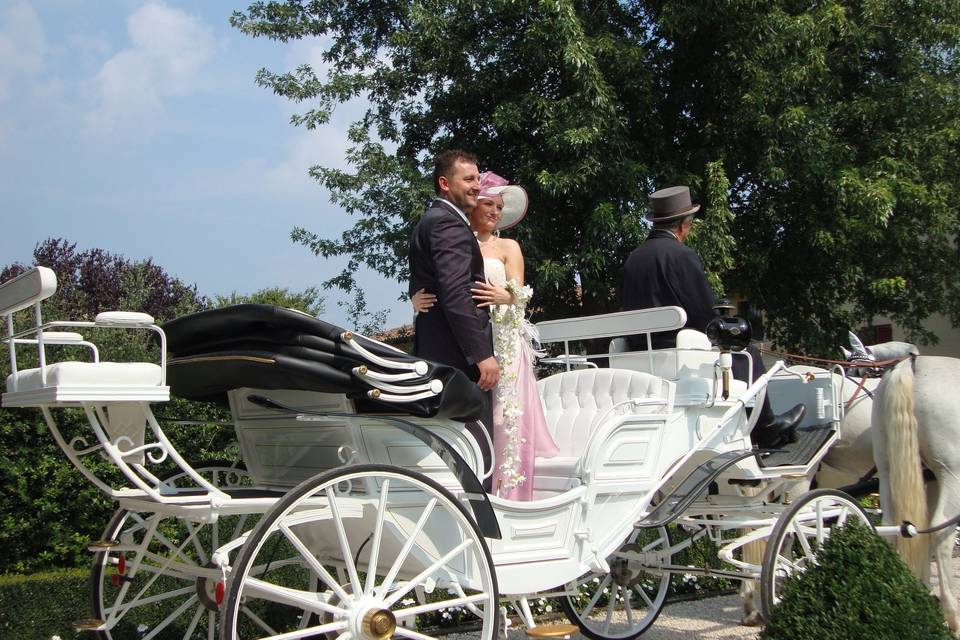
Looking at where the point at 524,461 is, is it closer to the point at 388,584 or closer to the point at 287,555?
the point at 388,584

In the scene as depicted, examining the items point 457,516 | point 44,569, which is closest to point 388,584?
point 457,516

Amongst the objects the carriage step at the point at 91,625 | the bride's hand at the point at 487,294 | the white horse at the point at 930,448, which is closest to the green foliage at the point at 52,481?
the carriage step at the point at 91,625

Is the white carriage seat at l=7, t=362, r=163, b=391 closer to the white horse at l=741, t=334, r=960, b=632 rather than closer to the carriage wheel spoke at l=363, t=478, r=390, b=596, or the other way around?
the carriage wheel spoke at l=363, t=478, r=390, b=596

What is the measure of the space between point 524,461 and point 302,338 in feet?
4.60

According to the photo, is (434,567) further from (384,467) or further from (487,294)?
(487,294)

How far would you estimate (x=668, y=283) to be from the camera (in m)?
4.96

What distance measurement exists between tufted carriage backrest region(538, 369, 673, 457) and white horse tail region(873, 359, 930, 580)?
1611mm

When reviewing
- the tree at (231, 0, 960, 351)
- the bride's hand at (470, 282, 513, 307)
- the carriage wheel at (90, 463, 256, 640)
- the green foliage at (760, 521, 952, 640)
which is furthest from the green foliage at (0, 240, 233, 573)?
the tree at (231, 0, 960, 351)

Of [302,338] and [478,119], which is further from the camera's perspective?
[478,119]

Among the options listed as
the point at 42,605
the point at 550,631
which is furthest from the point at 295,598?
the point at 42,605

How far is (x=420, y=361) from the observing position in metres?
3.30

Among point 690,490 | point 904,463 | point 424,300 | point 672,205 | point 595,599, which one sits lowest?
point 595,599

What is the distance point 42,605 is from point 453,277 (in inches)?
117

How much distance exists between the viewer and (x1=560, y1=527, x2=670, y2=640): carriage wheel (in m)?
4.89
